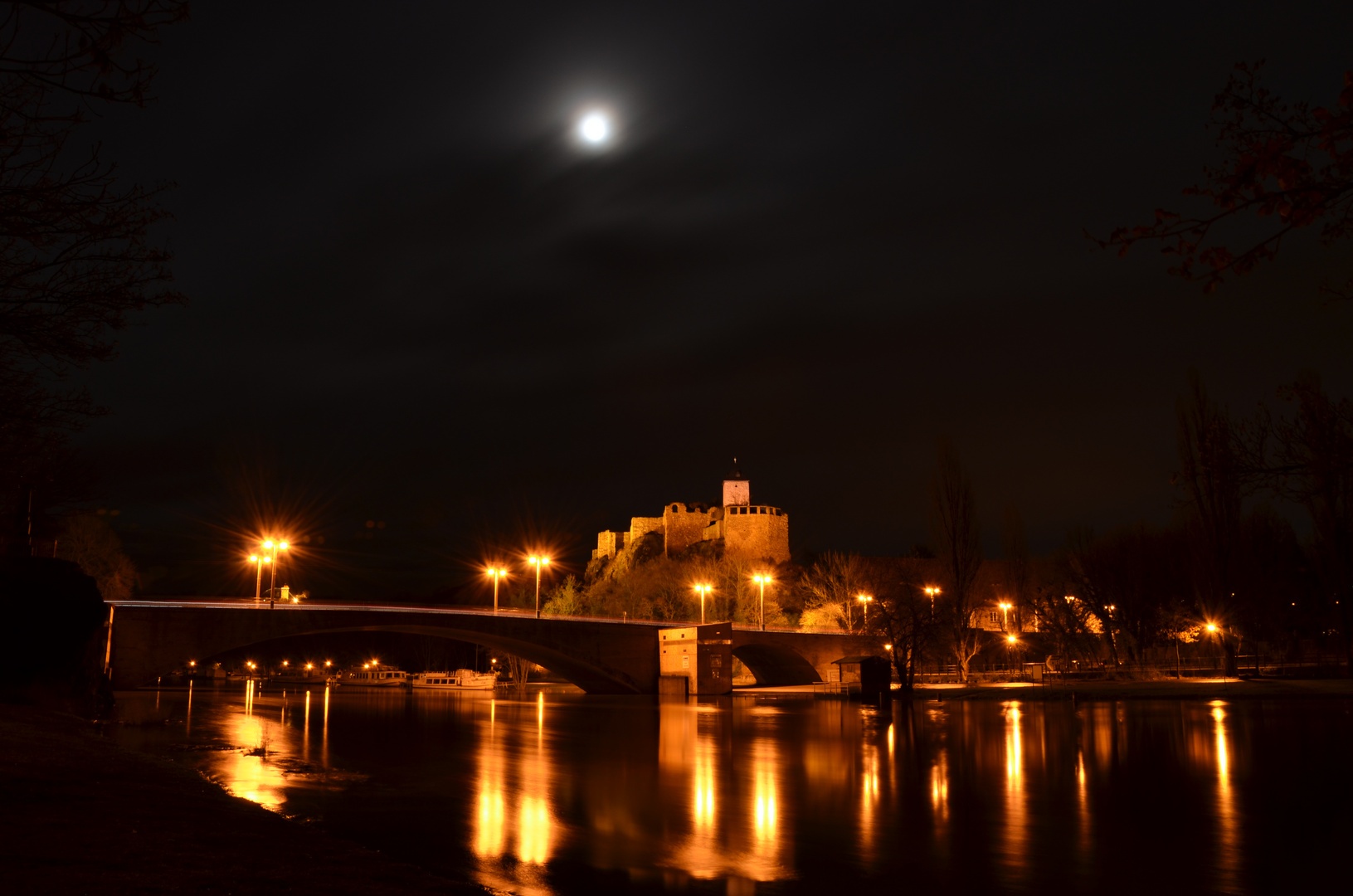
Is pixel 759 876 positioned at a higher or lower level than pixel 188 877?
lower

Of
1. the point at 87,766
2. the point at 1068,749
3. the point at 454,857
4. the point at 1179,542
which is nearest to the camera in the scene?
the point at 454,857

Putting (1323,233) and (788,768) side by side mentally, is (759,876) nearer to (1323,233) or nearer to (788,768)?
(1323,233)

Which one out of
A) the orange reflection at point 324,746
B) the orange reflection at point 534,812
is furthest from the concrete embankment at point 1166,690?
the orange reflection at point 534,812

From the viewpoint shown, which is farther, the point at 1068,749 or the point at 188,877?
the point at 1068,749

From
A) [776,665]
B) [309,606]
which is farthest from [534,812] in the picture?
[776,665]

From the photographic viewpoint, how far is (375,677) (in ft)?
366

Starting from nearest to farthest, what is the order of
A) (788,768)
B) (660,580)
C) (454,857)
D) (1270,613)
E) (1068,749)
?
(454,857) < (788,768) < (1068,749) < (1270,613) < (660,580)

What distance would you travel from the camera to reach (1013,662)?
257 ft

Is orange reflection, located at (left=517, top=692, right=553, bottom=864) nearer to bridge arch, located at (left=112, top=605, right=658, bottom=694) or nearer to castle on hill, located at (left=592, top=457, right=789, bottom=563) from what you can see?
bridge arch, located at (left=112, top=605, right=658, bottom=694)

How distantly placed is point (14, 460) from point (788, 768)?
1879 centimetres

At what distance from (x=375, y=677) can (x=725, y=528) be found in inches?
1749

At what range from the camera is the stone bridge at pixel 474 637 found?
150 feet

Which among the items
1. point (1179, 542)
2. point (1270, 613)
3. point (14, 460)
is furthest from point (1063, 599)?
point (14, 460)

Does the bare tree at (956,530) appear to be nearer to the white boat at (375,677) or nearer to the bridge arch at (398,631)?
the bridge arch at (398,631)
